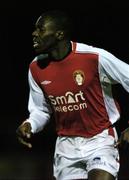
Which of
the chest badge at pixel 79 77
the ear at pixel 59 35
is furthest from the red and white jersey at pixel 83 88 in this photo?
the ear at pixel 59 35

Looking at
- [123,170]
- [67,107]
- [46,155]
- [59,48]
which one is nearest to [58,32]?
[59,48]

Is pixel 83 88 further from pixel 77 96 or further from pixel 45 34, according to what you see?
pixel 45 34

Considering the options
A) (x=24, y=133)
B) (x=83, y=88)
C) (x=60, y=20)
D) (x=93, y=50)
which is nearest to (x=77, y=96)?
(x=83, y=88)

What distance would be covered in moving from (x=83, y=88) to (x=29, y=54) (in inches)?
154

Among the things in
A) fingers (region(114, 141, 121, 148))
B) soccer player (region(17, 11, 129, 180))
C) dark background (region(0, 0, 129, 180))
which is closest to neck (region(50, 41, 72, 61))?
soccer player (region(17, 11, 129, 180))

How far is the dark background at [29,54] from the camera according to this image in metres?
7.98

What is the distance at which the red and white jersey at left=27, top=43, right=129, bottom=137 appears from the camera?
4.87m

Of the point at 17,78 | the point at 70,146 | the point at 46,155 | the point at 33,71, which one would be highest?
the point at 33,71

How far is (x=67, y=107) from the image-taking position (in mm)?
4895

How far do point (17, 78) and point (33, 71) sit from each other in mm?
3756

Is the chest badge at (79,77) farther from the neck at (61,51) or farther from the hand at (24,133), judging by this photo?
the hand at (24,133)

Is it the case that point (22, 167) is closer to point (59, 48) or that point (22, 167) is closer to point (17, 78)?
point (17, 78)

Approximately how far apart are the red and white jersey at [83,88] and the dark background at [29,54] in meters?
2.70

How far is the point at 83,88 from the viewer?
4.88m
